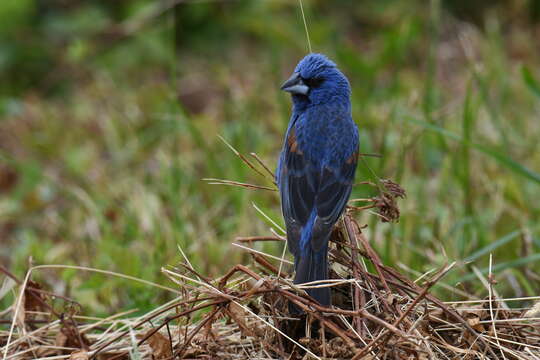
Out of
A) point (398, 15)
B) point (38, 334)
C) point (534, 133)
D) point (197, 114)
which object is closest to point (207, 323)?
point (38, 334)

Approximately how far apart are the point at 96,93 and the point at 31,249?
283 cm

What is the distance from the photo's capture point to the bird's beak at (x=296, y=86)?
3250 mm

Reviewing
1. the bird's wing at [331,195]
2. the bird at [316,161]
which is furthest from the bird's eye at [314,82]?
the bird's wing at [331,195]

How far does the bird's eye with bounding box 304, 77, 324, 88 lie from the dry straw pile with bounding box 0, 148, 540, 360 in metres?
0.72

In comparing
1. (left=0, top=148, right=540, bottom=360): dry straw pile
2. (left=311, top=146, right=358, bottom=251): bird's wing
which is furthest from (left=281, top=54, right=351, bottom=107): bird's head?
(left=0, top=148, right=540, bottom=360): dry straw pile

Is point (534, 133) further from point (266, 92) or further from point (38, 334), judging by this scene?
point (38, 334)

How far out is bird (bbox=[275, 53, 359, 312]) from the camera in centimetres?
275

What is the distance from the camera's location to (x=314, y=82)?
3.31 meters

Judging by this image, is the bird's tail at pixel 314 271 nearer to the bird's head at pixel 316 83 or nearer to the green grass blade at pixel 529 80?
the bird's head at pixel 316 83

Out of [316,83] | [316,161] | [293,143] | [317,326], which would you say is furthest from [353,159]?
[317,326]

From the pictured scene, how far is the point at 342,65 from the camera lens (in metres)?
5.75

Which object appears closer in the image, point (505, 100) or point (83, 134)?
point (505, 100)

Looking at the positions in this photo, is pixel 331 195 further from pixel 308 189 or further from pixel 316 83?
pixel 316 83

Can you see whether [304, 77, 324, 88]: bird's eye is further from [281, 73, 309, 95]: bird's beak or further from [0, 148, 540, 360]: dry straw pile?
[0, 148, 540, 360]: dry straw pile
